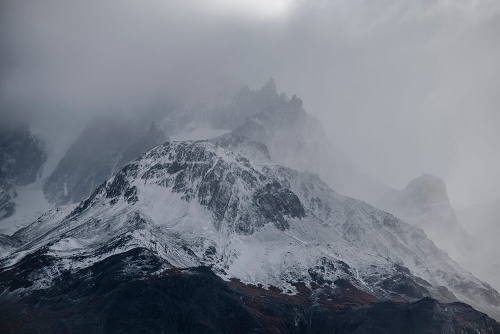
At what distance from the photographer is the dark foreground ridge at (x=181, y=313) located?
557 feet

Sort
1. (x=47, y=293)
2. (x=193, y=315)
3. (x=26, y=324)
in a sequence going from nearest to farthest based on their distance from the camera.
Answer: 1. (x=26, y=324)
2. (x=193, y=315)
3. (x=47, y=293)

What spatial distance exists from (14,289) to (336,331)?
402 feet

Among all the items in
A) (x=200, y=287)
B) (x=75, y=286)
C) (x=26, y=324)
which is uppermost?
(x=200, y=287)

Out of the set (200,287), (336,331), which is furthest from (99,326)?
(336,331)

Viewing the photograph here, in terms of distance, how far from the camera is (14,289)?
19475cm

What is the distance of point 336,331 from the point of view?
189250mm

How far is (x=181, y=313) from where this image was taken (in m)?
179

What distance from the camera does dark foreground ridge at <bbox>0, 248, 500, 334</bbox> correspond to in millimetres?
169625

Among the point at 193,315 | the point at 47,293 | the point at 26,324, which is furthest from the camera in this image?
the point at 47,293

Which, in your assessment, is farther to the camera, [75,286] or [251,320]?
[75,286]

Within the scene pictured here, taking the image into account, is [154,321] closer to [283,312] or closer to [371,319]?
[283,312]

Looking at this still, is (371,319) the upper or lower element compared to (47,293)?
upper

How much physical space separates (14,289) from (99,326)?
49933 millimetres

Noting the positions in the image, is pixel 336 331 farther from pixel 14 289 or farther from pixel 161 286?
pixel 14 289
